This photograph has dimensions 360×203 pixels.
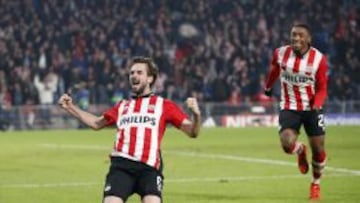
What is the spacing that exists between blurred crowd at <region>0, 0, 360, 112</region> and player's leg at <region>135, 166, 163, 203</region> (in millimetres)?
23877

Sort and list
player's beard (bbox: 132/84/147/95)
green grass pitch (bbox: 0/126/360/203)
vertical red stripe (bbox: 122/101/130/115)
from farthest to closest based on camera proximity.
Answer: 1. green grass pitch (bbox: 0/126/360/203)
2. vertical red stripe (bbox: 122/101/130/115)
3. player's beard (bbox: 132/84/147/95)

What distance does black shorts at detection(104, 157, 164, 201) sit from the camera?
1002cm

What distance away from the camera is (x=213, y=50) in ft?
128

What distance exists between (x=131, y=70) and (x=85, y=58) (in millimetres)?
27601

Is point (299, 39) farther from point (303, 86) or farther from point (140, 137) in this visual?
point (140, 137)

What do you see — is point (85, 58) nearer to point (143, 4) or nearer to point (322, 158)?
point (143, 4)

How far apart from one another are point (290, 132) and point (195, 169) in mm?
4972

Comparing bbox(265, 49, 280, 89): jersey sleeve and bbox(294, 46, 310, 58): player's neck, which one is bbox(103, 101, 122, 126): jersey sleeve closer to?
bbox(294, 46, 310, 58): player's neck

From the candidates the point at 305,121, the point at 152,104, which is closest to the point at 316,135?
the point at 305,121

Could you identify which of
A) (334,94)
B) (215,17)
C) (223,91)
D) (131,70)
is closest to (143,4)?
(215,17)

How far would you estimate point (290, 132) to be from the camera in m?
14.3

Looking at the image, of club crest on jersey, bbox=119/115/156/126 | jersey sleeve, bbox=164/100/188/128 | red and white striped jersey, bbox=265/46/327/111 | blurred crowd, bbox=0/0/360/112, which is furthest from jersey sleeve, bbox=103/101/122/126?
blurred crowd, bbox=0/0/360/112

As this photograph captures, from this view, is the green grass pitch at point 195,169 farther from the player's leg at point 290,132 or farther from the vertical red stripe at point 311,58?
the vertical red stripe at point 311,58

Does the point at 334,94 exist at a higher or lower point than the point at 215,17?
lower
